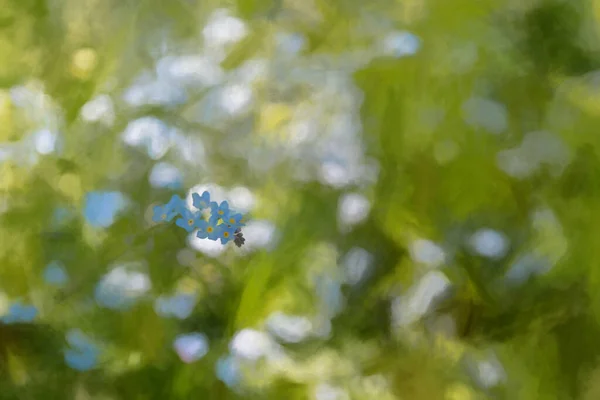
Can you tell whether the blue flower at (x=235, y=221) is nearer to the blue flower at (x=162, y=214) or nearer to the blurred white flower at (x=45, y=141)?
the blue flower at (x=162, y=214)

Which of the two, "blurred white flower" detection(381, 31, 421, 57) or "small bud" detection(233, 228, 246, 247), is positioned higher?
"blurred white flower" detection(381, 31, 421, 57)

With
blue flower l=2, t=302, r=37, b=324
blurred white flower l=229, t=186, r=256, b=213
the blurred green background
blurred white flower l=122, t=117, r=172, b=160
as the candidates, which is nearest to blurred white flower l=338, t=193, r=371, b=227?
the blurred green background

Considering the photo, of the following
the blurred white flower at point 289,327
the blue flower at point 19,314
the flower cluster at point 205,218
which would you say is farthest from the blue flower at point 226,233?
the blue flower at point 19,314

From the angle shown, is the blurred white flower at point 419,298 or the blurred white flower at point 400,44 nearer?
the blurred white flower at point 419,298

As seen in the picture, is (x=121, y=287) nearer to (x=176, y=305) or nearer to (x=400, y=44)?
(x=176, y=305)

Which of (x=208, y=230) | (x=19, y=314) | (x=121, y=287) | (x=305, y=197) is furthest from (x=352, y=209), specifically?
(x=19, y=314)

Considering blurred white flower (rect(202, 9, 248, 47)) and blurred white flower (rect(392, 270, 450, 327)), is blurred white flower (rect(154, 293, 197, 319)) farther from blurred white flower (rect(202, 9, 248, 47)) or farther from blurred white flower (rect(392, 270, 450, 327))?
blurred white flower (rect(202, 9, 248, 47))

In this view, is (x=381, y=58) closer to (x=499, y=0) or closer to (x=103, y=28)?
(x=499, y=0)

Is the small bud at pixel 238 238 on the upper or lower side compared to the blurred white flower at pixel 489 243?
upper
